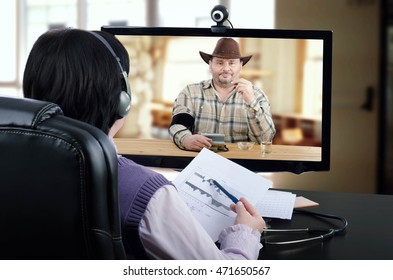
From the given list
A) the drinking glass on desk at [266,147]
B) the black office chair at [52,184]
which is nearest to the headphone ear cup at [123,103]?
the black office chair at [52,184]

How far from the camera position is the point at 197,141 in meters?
1.33

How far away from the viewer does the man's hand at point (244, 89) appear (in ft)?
4.31

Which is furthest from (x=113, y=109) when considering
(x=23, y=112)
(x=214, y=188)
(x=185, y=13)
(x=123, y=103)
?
(x=185, y=13)

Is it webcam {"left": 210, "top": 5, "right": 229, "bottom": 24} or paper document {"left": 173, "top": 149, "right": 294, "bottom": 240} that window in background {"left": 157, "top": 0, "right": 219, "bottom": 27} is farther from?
paper document {"left": 173, "top": 149, "right": 294, "bottom": 240}

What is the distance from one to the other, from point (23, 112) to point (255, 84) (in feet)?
2.70

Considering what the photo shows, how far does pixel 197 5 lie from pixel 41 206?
4.08 metres

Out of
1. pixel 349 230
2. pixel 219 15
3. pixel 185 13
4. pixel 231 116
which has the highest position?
pixel 185 13

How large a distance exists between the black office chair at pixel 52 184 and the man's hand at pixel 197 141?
728 mm

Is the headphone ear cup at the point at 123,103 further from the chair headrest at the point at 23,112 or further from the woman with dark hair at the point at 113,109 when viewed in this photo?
the chair headrest at the point at 23,112

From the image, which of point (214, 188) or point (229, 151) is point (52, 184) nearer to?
point (214, 188)

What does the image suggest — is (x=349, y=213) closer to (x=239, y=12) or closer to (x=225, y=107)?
(x=225, y=107)

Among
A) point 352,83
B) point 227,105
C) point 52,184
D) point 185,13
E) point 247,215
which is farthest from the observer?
point 185,13

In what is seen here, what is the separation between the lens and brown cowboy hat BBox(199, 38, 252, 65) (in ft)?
4.32

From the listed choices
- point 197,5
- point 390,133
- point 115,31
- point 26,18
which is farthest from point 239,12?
point 115,31
